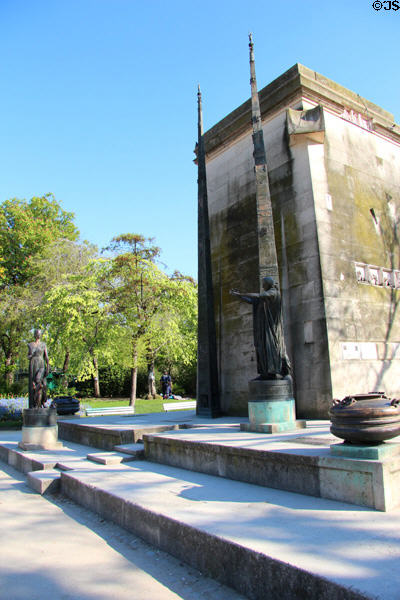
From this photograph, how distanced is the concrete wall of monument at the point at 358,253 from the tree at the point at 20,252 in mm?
21546

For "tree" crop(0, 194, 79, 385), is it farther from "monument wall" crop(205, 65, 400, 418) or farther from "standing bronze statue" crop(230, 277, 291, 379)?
"standing bronze statue" crop(230, 277, 291, 379)

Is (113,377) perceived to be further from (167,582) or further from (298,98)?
(167,582)

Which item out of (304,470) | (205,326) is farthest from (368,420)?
(205,326)

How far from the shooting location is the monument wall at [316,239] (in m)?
8.78

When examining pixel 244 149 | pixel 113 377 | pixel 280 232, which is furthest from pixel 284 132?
pixel 113 377

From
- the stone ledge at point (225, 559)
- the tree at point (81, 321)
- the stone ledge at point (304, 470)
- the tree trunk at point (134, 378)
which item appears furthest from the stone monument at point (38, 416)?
the tree at point (81, 321)

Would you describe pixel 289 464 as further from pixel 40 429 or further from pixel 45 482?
pixel 40 429

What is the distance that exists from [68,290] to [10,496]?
701 inches

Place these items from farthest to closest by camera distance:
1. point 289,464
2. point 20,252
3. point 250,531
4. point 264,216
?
point 20,252, point 264,216, point 289,464, point 250,531

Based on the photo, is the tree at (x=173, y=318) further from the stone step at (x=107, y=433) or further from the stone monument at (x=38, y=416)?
the stone monument at (x=38, y=416)

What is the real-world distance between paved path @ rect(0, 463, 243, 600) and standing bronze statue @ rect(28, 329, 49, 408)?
4858 mm

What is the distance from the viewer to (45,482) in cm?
603

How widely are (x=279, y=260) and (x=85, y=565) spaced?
301 inches

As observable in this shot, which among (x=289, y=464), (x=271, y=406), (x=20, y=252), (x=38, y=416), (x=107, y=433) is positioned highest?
(x=20, y=252)
